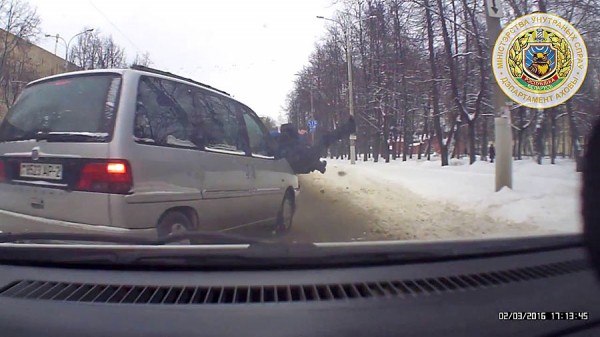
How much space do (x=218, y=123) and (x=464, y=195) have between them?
7.92 ft

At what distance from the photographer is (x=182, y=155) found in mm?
3348

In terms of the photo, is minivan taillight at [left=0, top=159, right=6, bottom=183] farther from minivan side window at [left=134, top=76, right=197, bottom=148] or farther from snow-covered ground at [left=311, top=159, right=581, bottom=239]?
snow-covered ground at [left=311, top=159, right=581, bottom=239]

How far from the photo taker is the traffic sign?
4273 mm

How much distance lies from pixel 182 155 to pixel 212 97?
1.78ft

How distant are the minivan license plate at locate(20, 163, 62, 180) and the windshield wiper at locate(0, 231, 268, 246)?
1.92 ft

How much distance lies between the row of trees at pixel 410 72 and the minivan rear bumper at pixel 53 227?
179 cm

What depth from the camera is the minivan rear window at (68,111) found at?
3.16 meters

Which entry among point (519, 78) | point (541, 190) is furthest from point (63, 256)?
point (541, 190)

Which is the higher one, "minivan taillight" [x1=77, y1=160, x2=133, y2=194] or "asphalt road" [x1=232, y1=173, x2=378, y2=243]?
"minivan taillight" [x1=77, y1=160, x2=133, y2=194]

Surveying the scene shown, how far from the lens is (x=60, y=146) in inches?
125

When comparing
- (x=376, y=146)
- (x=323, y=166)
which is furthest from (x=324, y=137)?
(x=376, y=146)
